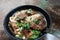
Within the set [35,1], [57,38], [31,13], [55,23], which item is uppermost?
[35,1]

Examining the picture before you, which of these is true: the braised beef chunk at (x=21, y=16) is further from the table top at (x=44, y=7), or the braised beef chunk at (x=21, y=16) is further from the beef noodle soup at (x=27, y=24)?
the table top at (x=44, y=7)

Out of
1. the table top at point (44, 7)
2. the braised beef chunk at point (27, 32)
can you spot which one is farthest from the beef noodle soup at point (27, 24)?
the table top at point (44, 7)

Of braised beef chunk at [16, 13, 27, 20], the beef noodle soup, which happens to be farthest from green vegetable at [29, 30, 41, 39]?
braised beef chunk at [16, 13, 27, 20]

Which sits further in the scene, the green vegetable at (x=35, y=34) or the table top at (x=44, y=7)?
the table top at (x=44, y=7)

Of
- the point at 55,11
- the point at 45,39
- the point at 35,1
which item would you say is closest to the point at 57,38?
the point at 45,39

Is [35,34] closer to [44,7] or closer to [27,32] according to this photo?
[27,32]

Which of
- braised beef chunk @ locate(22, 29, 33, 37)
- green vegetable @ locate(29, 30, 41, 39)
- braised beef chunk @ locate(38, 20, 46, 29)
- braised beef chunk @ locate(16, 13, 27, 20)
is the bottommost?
green vegetable @ locate(29, 30, 41, 39)

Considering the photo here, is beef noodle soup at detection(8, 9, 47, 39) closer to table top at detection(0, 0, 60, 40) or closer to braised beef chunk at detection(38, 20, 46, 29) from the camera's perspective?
braised beef chunk at detection(38, 20, 46, 29)

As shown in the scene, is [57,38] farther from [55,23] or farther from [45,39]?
A: [55,23]

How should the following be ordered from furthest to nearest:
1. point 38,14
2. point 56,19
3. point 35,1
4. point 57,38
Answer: point 35,1 < point 56,19 < point 38,14 < point 57,38
